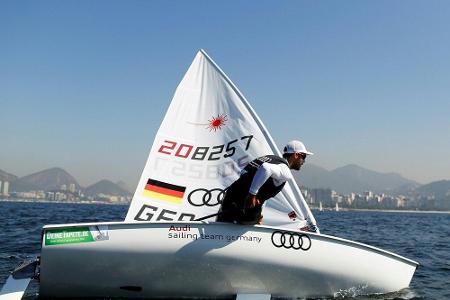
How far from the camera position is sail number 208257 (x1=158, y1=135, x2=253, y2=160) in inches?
292

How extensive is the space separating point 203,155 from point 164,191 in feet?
2.79

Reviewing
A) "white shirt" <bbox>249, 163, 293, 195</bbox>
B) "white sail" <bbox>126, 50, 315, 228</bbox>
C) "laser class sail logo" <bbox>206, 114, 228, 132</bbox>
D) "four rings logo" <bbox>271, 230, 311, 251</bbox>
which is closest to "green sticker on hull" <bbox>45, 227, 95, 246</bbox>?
"white sail" <bbox>126, 50, 315, 228</bbox>

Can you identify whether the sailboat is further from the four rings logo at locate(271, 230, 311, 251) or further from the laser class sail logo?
the laser class sail logo

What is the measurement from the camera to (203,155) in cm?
744

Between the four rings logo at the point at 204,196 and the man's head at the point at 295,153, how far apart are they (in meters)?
1.40

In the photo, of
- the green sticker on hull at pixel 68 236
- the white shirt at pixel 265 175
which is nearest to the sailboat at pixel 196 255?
the green sticker on hull at pixel 68 236

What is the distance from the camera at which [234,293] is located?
5934 millimetres

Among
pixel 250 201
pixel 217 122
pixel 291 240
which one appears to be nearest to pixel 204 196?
pixel 217 122

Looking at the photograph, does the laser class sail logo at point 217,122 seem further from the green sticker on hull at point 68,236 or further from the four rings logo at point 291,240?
the green sticker on hull at point 68,236

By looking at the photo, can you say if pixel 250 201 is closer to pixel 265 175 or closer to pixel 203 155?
pixel 265 175

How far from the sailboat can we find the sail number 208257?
20 cm

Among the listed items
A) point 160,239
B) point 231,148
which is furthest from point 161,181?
point 160,239

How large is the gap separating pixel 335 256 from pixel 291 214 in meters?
1.28

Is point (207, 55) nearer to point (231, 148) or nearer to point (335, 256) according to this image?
point (231, 148)
